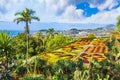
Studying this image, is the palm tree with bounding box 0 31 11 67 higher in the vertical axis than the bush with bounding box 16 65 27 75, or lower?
higher

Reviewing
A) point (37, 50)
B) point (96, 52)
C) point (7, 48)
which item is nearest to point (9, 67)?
point (7, 48)

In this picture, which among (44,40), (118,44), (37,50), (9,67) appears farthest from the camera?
(44,40)

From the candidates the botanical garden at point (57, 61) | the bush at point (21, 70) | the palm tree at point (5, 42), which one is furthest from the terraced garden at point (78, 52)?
the bush at point (21, 70)

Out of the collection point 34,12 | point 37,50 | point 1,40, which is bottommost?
point 37,50

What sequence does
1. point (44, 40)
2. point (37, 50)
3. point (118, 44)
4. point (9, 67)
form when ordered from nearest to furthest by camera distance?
point (118, 44), point (9, 67), point (37, 50), point (44, 40)

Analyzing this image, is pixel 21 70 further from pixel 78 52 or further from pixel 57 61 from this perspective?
pixel 78 52

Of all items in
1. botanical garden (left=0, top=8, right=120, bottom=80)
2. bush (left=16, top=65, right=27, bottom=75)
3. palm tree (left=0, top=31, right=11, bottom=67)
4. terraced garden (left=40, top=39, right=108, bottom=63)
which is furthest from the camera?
terraced garden (left=40, top=39, right=108, bottom=63)

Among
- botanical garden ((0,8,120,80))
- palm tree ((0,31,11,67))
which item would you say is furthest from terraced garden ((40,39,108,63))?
palm tree ((0,31,11,67))

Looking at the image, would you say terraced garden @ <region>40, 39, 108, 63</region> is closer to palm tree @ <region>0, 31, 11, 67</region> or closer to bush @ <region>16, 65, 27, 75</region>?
palm tree @ <region>0, 31, 11, 67</region>

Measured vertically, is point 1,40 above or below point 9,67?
above

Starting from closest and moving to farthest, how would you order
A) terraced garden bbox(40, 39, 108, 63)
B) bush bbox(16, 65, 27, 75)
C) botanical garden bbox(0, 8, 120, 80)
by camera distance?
botanical garden bbox(0, 8, 120, 80) < bush bbox(16, 65, 27, 75) < terraced garden bbox(40, 39, 108, 63)

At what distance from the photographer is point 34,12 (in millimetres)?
61812

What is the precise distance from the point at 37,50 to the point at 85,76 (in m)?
51.8

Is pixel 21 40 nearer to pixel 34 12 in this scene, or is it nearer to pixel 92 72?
pixel 34 12
